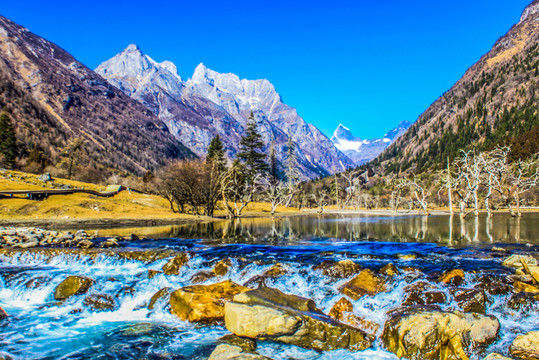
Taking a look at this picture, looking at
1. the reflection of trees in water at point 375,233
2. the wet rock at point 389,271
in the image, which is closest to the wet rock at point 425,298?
the wet rock at point 389,271

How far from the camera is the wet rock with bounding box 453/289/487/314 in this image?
33.8 ft

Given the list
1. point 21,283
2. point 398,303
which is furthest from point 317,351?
point 21,283

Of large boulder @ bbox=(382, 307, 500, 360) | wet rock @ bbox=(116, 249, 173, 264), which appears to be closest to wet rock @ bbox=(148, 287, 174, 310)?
wet rock @ bbox=(116, 249, 173, 264)

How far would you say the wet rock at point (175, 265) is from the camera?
15.7 m

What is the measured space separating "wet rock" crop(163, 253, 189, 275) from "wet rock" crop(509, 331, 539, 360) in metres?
A: 13.0

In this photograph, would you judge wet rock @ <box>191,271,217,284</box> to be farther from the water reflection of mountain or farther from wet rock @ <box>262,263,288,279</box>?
the water reflection of mountain

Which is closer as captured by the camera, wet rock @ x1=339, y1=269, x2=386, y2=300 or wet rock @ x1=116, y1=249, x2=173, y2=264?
wet rock @ x1=339, y1=269, x2=386, y2=300

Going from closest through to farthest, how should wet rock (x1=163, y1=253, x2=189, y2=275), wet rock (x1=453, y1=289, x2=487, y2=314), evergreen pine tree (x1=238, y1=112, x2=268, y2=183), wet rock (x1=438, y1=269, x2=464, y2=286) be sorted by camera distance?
wet rock (x1=453, y1=289, x2=487, y2=314) < wet rock (x1=438, y1=269, x2=464, y2=286) < wet rock (x1=163, y1=253, x2=189, y2=275) < evergreen pine tree (x1=238, y1=112, x2=268, y2=183)

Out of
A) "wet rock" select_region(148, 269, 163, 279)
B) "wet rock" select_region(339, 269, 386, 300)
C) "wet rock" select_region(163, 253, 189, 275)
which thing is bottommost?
"wet rock" select_region(148, 269, 163, 279)

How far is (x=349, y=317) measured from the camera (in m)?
10.5

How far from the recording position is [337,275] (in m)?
14.1

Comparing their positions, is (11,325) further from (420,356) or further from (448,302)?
(448,302)

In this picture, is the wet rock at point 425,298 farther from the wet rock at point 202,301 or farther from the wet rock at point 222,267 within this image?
the wet rock at point 222,267

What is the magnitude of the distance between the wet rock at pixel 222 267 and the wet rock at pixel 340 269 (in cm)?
418
